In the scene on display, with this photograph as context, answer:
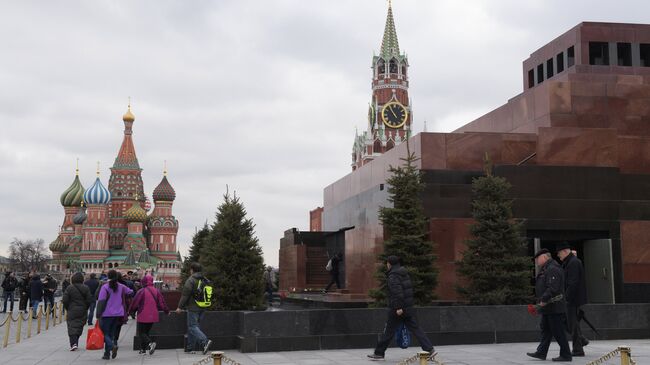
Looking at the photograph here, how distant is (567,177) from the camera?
66.9 feet

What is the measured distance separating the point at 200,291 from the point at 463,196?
30.1 feet

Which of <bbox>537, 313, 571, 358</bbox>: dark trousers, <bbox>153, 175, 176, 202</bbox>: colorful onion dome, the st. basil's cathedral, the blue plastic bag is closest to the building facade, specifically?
the blue plastic bag

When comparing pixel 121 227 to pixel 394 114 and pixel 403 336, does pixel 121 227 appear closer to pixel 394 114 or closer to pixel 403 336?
pixel 394 114

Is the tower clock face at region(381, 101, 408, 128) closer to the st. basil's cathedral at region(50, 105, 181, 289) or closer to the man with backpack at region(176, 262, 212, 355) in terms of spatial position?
the st. basil's cathedral at region(50, 105, 181, 289)

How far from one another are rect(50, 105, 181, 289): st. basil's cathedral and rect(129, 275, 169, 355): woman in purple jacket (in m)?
103

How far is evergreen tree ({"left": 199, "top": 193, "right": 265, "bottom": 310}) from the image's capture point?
51.6ft

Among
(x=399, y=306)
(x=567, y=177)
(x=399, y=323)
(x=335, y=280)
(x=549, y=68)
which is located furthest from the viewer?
(x=549, y=68)

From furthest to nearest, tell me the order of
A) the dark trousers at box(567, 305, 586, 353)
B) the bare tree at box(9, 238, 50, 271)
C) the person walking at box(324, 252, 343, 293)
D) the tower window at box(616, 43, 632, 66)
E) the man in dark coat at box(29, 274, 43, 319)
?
the bare tree at box(9, 238, 50, 271), the person walking at box(324, 252, 343, 293), the tower window at box(616, 43, 632, 66), the man in dark coat at box(29, 274, 43, 319), the dark trousers at box(567, 305, 586, 353)

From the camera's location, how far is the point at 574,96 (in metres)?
22.0

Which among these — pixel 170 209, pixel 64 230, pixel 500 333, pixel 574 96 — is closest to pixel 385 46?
pixel 170 209

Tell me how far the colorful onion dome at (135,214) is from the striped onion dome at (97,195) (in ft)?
13.6

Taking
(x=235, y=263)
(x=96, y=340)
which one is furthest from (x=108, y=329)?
(x=235, y=263)

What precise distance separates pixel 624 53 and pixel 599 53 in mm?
867

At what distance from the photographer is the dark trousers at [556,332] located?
1171 centimetres
